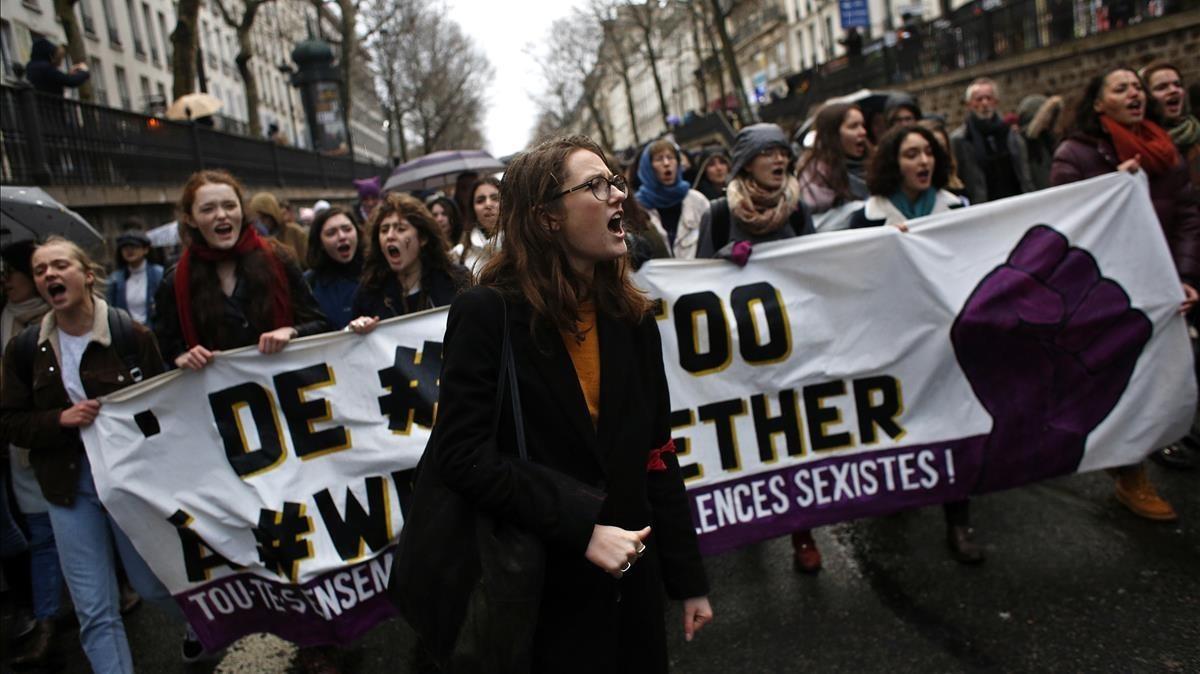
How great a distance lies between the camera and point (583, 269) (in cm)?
204

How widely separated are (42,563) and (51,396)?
1.11 m

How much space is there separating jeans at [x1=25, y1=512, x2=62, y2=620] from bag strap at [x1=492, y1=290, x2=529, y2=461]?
3.28 m

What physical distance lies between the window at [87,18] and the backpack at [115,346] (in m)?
33.0

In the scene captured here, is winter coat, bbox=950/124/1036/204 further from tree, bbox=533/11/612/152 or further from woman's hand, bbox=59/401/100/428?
tree, bbox=533/11/612/152

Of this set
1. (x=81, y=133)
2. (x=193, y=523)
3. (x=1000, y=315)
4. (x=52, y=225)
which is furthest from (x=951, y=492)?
(x=81, y=133)

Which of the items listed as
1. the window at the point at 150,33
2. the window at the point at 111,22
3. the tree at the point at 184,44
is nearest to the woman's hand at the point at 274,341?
the tree at the point at 184,44

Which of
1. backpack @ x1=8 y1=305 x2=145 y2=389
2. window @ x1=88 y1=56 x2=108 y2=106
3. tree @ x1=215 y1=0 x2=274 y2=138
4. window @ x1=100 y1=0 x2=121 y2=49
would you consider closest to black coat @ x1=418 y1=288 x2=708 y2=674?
backpack @ x1=8 y1=305 x2=145 y2=389

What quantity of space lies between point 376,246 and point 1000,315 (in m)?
2.78

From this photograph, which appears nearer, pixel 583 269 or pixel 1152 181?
pixel 583 269

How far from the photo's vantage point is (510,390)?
6.24 ft

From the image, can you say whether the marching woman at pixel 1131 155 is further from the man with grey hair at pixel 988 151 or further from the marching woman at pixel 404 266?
the marching woman at pixel 404 266

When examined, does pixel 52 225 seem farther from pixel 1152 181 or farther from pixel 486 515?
pixel 1152 181

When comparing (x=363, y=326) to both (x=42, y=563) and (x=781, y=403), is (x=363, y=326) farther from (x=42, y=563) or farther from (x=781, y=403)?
(x=42, y=563)

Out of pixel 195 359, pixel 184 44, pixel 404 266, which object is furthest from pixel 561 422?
pixel 184 44
